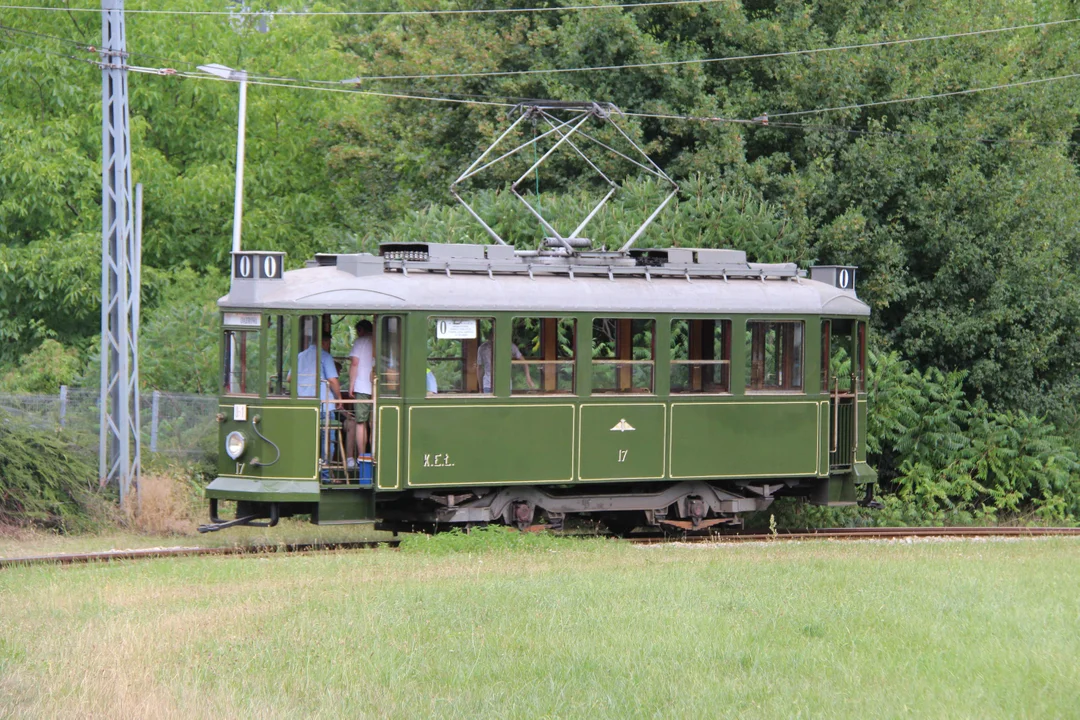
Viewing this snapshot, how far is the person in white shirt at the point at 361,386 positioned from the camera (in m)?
14.2

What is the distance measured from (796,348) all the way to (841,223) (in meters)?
6.81

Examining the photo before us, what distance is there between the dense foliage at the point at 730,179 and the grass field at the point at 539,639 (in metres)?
9.83

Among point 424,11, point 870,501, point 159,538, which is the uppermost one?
point 424,11

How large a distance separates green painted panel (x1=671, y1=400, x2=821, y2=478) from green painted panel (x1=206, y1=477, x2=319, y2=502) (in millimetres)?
4324

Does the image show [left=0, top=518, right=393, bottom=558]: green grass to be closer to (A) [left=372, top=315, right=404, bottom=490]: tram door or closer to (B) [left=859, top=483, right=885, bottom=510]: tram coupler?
(A) [left=372, top=315, right=404, bottom=490]: tram door

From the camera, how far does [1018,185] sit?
926 inches

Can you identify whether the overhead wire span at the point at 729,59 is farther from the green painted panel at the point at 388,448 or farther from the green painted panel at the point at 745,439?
the green painted panel at the point at 388,448

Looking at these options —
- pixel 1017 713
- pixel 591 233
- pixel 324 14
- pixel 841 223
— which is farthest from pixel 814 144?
pixel 1017 713

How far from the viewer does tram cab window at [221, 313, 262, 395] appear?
14.1 m

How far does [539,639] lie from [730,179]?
16.1 meters

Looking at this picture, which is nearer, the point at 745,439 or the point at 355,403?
the point at 355,403

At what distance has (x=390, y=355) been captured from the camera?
46.7 feet

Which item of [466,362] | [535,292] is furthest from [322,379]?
[535,292]

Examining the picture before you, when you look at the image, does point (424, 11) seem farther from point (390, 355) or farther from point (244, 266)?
point (390, 355)
